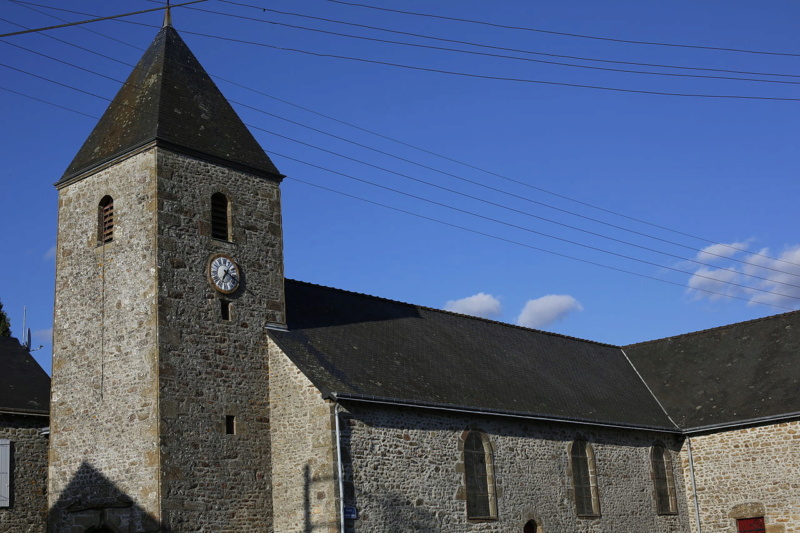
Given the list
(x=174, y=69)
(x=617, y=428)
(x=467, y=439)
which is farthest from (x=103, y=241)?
(x=617, y=428)

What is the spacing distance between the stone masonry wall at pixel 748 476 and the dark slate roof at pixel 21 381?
1926 cm

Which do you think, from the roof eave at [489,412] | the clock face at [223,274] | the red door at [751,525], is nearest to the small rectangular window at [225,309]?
the clock face at [223,274]

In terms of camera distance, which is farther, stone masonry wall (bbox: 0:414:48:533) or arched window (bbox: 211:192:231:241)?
stone masonry wall (bbox: 0:414:48:533)

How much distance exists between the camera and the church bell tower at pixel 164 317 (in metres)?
19.2

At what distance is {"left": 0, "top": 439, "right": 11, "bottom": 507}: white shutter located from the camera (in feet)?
73.7

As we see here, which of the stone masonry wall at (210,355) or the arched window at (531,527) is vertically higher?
the stone masonry wall at (210,355)

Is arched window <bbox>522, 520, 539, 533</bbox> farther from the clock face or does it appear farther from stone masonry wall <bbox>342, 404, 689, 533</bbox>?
the clock face

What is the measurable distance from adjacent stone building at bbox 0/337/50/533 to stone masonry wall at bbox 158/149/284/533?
243 inches

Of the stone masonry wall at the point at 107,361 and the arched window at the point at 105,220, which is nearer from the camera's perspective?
the stone masonry wall at the point at 107,361

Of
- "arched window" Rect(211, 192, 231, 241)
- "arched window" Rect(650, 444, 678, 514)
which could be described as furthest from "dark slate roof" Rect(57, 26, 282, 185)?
"arched window" Rect(650, 444, 678, 514)

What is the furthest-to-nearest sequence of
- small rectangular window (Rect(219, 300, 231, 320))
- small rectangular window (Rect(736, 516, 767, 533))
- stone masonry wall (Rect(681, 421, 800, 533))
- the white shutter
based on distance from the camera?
small rectangular window (Rect(736, 516, 767, 533)) < stone masonry wall (Rect(681, 421, 800, 533)) < the white shutter < small rectangular window (Rect(219, 300, 231, 320))

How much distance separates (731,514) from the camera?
27.9m

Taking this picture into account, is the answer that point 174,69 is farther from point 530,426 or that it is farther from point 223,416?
point 530,426

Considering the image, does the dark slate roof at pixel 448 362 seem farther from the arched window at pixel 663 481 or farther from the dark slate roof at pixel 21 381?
the dark slate roof at pixel 21 381
